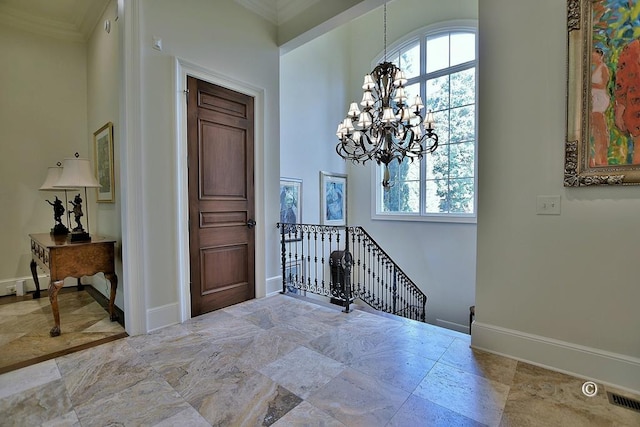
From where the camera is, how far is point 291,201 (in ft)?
A: 17.6

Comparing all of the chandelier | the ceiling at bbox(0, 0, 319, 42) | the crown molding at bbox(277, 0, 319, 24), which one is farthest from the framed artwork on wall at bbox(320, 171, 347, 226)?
the ceiling at bbox(0, 0, 319, 42)

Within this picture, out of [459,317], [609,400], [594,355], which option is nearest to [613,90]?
[594,355]

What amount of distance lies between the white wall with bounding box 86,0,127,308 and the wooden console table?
0.14 m

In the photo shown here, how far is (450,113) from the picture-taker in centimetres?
575

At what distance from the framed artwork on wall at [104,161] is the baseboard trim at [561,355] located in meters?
3.69

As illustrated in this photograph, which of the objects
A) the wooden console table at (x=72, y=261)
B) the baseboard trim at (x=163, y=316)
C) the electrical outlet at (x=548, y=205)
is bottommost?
the baseboard trim at (x=163, y=316)

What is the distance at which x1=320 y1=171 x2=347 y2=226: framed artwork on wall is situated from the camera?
20.0ft

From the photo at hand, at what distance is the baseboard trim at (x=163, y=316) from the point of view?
2.63 meters

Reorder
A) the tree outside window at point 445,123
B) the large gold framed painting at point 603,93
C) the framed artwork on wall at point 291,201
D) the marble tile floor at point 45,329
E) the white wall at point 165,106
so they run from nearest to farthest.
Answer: the large gold framed painting at point 603,93, the marble tile floor at point 45,329, the white wall at point 165,106, the framed artwork on wall at point 291,201, the tree outside window at point 445,123

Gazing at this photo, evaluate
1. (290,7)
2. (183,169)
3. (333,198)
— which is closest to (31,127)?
(183,169)

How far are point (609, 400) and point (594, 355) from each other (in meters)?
0.28

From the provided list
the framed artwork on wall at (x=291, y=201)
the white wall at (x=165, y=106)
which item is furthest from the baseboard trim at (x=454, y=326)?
the white wall at (x=165, y=106)

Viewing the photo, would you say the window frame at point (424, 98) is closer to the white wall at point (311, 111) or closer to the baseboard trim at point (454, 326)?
the white wall at point (311, 111)

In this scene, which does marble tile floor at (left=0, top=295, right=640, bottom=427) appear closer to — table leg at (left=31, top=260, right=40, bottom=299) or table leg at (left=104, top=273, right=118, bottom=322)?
table leg at (left=104, top=273, right=118, bottom=322)
